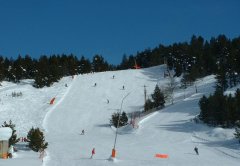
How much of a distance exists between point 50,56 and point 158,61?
112 feet

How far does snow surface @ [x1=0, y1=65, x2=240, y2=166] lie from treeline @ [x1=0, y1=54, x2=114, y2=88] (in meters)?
2.64

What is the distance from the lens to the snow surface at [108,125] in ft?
126

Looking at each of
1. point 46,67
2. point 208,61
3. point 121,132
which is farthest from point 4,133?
point 208,61

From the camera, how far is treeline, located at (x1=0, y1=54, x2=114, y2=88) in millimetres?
96500

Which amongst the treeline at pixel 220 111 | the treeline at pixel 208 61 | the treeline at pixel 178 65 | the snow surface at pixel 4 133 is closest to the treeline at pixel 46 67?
the treeline at pixel 178 65

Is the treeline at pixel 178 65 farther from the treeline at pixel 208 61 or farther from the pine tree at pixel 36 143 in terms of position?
the pine tree at pixel 36 143

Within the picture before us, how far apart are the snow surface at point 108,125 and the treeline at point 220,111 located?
73.1 inches

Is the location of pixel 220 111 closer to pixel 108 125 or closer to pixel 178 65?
pixel 108 125

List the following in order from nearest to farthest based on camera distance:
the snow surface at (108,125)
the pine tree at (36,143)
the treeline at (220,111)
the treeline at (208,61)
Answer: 1. the snow surface at (108,125)
2. the pine tree at (36,143)
3. the treeline at (220,111)
4. the treeline at (208,61)

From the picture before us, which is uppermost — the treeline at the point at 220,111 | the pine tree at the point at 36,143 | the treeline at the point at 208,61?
the treeline at the point at 208,61

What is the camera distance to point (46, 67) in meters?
101

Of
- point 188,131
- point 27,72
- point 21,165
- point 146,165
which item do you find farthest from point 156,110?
point 27,72

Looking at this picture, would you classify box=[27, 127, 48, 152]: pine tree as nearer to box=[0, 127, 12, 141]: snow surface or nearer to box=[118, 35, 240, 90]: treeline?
box=[0, 127, 12, 141]: snow surface

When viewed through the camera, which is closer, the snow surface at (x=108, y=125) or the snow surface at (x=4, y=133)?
the snow surface at (x=4, y=133)
